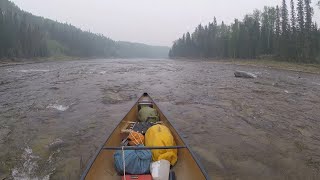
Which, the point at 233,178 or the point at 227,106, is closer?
the point at 233,178

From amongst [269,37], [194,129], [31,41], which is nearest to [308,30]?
[269,37]

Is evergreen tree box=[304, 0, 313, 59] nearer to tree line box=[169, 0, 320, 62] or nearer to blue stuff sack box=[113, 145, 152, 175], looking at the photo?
tree line box=[169, 0, 320, 62]

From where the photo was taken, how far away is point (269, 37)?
261 ft

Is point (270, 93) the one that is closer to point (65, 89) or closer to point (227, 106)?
point (227, 106)

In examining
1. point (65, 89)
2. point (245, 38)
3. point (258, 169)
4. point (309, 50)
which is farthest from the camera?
point (245, 38)

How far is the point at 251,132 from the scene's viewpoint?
40.3ft

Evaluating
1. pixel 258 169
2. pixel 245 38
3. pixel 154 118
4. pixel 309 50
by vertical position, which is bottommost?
pixel 258 169

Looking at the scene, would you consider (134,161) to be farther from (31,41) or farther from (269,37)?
(31,41)

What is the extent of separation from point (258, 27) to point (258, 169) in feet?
268

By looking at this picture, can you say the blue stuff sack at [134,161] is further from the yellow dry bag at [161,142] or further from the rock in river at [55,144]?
the rock in river at [55,144]

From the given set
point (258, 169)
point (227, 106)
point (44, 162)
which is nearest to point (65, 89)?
point (227, 106)

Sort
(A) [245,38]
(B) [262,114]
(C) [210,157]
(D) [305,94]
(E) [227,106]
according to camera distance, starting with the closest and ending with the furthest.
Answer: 1. (C) [210,157]
2. (B) [262,114]
3. (E) [227,106]
4. (D) [305,94]
5. (A) [245,38]

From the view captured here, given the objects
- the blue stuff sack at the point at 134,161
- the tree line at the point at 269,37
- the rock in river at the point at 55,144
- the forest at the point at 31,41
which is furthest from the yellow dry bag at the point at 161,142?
the forest at the point at 31,41

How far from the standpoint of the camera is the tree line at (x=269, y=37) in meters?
60.7
